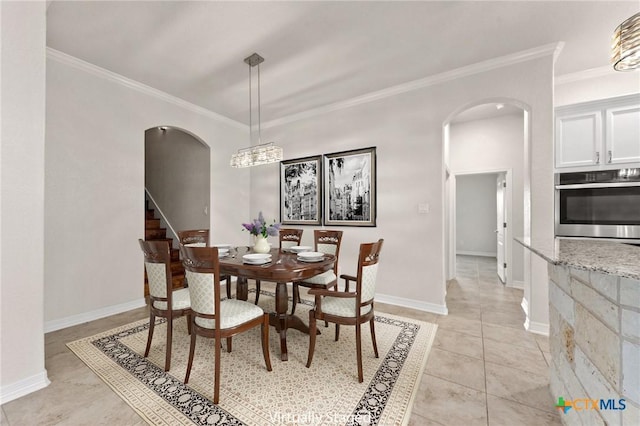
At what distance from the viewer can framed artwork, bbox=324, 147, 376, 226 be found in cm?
383

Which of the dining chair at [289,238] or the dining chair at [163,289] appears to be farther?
the dining chair at [289,238]

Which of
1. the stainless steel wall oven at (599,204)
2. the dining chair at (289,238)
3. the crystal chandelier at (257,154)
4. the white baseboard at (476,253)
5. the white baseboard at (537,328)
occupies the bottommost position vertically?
the white baseboard at (537,328)

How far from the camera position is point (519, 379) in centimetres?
199

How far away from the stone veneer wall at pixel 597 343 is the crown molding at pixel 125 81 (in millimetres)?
4700

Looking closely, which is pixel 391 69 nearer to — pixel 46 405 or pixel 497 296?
pixel 497 296

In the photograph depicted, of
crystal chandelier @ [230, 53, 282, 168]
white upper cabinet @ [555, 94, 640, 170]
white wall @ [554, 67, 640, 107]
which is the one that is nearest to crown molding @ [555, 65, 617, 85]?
white wall @ [554, 67, 640, 107]

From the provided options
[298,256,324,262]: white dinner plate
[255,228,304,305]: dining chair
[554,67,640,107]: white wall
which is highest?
[554,67,640,107]: white wall

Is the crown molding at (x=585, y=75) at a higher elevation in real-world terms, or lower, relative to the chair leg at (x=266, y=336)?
higher

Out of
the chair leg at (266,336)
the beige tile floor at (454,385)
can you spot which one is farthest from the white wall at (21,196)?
the chair leg at (266,336)

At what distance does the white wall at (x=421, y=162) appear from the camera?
2783 mm

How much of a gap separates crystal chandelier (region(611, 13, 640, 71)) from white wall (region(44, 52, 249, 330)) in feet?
14.9

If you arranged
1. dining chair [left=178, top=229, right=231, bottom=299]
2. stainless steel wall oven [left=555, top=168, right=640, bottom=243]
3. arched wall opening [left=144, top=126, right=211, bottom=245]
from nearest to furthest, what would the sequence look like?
1. stainless steel wall oven [left=555, top=168, right=640, bottom=243]
2. dining chair [left=178, top=229, right=231, bottom=299]
3. arched wall opening [left=144, top=126, right=211, bottom=245]

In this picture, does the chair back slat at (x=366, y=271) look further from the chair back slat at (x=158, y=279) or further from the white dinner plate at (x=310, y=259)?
the chair back slat at (x=158, y=279)

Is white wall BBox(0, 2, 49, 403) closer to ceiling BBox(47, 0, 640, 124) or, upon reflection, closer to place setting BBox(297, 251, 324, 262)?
ceiling BBox(47, 0, 640, 124)
